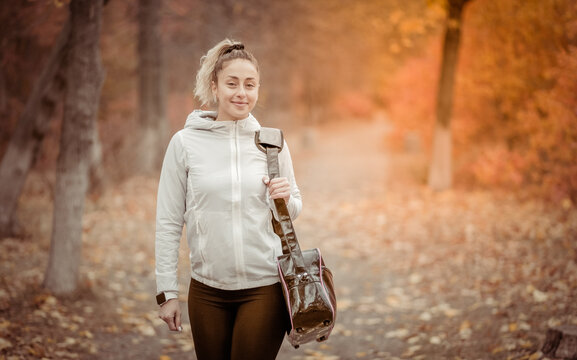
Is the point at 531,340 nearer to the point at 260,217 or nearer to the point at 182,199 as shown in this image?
the point at 260,217

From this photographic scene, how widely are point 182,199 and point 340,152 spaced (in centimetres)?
1991

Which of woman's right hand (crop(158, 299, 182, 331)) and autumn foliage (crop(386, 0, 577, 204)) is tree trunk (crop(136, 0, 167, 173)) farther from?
woman's right hand (crop(158, 299, 182, 331))

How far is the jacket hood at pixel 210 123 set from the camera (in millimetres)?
2482

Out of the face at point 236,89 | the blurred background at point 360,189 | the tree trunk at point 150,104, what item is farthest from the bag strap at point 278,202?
the tree trunk at point 150,104

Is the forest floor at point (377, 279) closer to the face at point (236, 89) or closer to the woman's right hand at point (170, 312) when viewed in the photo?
the woman's right hand at point (170, 312)

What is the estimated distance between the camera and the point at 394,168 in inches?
666

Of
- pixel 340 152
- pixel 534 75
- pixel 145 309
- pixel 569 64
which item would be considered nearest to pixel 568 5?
pixel 569 64

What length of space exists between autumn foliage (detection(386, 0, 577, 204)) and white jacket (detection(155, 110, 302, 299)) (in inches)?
295

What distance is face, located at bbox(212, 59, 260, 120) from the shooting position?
2.48 meters

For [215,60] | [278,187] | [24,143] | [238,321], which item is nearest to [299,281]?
[238,321]

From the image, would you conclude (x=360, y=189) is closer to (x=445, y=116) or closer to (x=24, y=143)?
(x=445, y=116)

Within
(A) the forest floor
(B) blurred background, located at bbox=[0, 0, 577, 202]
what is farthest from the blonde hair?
(B) blurred background, located at bbox=[0, 0, 577, 202]

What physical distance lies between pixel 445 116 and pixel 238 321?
10.6 metres

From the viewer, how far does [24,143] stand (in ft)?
23.6
